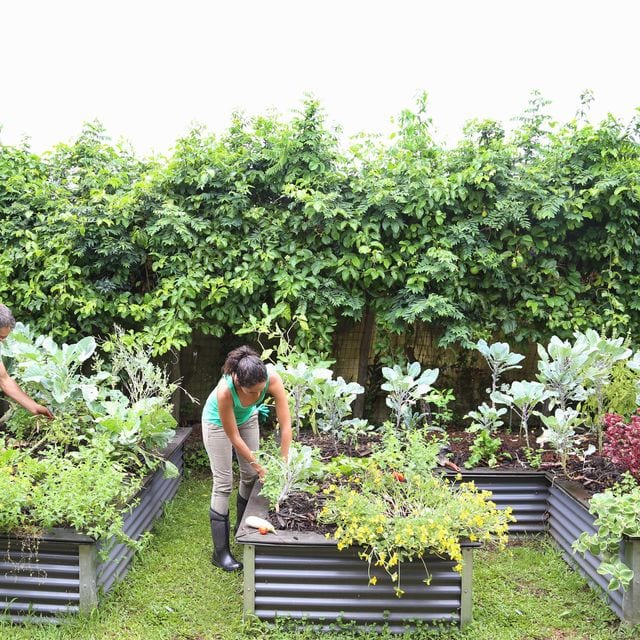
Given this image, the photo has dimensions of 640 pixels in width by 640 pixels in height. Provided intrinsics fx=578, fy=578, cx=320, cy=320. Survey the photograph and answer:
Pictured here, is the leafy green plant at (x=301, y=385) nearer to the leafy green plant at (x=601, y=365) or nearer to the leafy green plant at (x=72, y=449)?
the leafy green plant at (x=72, y=449)

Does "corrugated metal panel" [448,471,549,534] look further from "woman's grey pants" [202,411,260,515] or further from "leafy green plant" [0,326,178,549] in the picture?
"leafy green plant" [0,326,178,549]

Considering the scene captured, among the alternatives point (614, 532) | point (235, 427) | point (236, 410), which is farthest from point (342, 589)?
point (614, 532)

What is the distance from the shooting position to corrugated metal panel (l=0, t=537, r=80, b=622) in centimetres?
286

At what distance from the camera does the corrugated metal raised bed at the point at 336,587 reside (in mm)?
2789

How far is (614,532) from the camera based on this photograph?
279 cm

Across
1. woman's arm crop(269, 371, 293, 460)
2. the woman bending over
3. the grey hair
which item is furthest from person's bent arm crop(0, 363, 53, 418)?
woman's arm crop(269, 371, 293, 460)

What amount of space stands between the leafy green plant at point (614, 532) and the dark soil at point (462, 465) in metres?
0.63

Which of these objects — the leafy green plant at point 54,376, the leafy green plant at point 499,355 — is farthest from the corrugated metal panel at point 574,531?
the leafy green plant at point 54,376

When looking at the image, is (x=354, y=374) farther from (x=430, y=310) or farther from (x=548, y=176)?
(x=548, y=176)

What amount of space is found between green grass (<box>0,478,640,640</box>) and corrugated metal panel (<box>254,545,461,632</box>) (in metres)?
0.09

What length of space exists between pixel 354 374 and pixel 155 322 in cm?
194

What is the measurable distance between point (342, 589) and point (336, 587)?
0.10 feet

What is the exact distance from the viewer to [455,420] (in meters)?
5.67

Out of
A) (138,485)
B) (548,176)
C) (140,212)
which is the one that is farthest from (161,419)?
(548,176)
